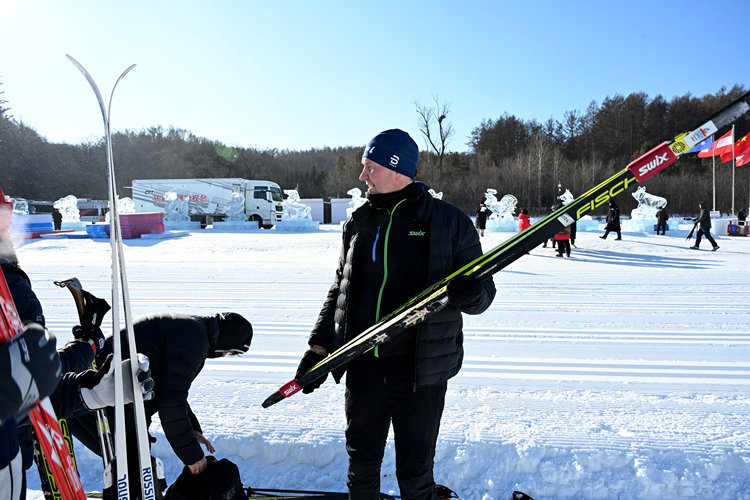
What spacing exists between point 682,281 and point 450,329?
8650mm

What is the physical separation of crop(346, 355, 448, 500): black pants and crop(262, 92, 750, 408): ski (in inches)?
5.2

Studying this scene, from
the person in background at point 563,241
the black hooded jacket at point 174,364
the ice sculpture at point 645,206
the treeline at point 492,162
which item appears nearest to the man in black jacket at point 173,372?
the black hooded jacket at point 174,364

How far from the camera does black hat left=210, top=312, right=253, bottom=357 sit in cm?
217

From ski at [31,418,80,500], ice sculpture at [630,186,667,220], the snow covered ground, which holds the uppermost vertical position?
ice sculpture at [630,186,667,220]

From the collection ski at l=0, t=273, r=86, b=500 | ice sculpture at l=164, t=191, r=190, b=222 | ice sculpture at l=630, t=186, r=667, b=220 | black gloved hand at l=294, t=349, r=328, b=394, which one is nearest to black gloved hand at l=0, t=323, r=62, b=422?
ski at l=0, t=273, r=86, b=500

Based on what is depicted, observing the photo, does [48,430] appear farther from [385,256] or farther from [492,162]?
[492,162]

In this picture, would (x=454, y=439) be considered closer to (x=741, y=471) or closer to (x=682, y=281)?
(x=741, y=471)

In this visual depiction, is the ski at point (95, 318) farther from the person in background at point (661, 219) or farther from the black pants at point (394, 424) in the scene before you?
the person in background at point (661, 219)

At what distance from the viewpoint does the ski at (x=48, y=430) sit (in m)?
1.21

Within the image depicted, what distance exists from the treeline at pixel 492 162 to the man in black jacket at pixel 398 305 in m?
38.6

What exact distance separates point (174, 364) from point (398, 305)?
42.1 inches

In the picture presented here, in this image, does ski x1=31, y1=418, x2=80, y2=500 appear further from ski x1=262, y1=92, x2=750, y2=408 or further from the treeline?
the treeline

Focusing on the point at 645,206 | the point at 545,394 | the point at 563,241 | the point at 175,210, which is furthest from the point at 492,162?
the point at 545,394

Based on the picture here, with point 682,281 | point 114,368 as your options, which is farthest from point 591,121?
point 114,368
